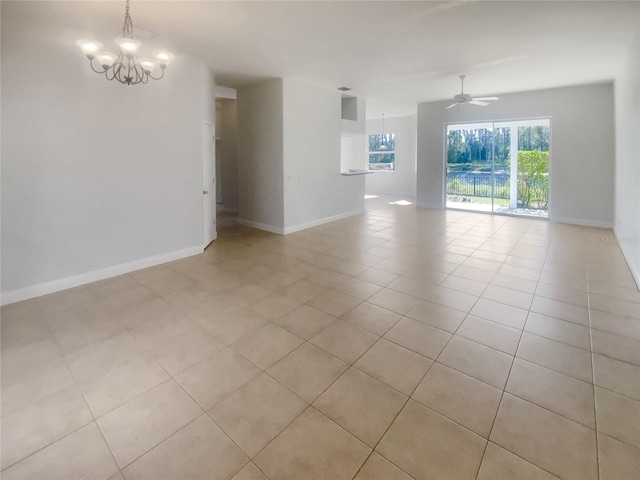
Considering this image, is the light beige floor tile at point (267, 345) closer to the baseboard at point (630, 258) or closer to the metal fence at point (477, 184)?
the baseboard at point (630, 258)

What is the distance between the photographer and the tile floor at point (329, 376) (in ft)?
5.25

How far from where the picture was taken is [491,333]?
274cm

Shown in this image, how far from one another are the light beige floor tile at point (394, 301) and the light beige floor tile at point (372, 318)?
3.5 inches

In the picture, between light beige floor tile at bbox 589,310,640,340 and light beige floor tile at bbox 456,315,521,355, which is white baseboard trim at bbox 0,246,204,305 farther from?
light beige floor tile at bbox 589,310,640,340

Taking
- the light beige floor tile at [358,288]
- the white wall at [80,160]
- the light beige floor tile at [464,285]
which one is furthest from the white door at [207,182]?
the light beige floor tile at [464,285]

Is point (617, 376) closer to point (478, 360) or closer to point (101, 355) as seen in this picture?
point (478, 360)

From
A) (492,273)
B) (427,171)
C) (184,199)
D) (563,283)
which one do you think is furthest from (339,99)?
(563,283)

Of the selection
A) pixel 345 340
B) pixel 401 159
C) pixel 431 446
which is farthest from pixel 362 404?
pixel 401 159

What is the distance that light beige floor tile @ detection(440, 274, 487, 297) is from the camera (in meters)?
3.61

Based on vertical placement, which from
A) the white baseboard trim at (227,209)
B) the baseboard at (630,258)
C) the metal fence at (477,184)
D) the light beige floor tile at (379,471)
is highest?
the metal fence at (477,184)

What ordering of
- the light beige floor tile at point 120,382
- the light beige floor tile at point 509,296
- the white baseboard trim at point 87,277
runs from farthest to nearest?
1. the white baseboard trim at point 87,277
2. the light beige floor tile at point 509,296
3. the light beige floor tile at point 120,382

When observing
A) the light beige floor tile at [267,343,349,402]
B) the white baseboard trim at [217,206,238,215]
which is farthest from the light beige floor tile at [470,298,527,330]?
the white baseboard trim at [217,206,238,215]

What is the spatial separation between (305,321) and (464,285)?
1.98 metres

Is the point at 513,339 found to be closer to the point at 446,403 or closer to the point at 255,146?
the point at 446,403
